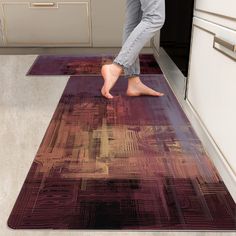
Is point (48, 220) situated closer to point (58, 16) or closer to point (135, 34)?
point (135, 34)

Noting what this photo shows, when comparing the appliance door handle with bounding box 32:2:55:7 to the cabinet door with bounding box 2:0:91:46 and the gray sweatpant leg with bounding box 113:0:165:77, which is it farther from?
the gray sweatpant leg with bounding box 113:0:165:77

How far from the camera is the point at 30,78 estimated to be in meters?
2.23

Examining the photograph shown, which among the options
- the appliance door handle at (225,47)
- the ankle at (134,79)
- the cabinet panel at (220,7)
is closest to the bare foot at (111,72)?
the ankle at (134,79)

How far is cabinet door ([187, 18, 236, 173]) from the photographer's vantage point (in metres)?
1.06

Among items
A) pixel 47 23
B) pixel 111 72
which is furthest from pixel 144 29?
pixel 47 23

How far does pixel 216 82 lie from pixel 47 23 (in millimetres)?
2109

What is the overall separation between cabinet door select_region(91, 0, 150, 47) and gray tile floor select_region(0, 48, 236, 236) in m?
0.70

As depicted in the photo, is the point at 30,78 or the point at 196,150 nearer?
the point at 196,150

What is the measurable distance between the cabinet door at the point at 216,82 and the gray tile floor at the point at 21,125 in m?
0.35

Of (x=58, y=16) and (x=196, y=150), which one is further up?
(x=58, y=16)

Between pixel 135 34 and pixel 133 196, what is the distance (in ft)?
2.94

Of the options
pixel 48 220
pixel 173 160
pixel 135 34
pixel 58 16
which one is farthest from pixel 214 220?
pixel 58 16

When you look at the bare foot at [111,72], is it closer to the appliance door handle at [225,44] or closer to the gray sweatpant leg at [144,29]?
the gray sweatpant leg at [144,29]

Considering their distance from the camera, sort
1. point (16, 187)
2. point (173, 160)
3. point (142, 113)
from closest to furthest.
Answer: point (16, 187) < point (173, 160) < point (142, 113)
